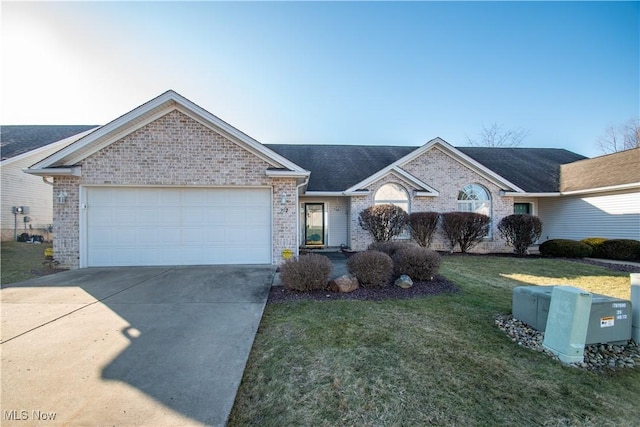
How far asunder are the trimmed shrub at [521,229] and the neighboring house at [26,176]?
2460cm

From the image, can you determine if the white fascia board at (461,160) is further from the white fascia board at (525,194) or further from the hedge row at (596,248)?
the hedge row at (596,248)

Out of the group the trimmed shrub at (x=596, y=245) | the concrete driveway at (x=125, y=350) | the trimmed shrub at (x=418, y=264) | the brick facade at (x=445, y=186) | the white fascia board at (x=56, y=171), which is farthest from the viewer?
the brick facade at (x=445, y=186)

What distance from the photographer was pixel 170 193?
28.2 feet

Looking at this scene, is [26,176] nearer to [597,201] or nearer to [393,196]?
[393,196]

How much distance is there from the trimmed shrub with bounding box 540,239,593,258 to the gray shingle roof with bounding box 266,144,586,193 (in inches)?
134

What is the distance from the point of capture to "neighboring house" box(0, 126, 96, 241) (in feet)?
49.4

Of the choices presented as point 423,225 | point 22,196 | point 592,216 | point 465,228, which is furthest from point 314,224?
point 22,196

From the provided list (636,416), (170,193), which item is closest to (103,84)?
(170,193)

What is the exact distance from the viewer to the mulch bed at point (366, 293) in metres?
5.86

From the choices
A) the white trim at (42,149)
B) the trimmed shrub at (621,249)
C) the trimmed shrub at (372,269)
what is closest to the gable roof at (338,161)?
the trimmed shrub at (372,269)

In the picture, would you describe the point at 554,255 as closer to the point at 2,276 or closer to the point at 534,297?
the point at 534,297

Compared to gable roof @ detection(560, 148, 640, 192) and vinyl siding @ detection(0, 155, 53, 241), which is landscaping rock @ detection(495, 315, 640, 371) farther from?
vinyl siding @ detection(0, 155, 53, 241)

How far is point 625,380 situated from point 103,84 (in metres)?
15.5

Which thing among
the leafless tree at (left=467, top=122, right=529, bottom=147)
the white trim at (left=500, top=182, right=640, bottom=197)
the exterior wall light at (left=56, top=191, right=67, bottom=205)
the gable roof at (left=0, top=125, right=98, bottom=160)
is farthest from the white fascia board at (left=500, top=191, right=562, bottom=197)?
the gable roof at (left=0, top=125, right=98, bottom=160)
